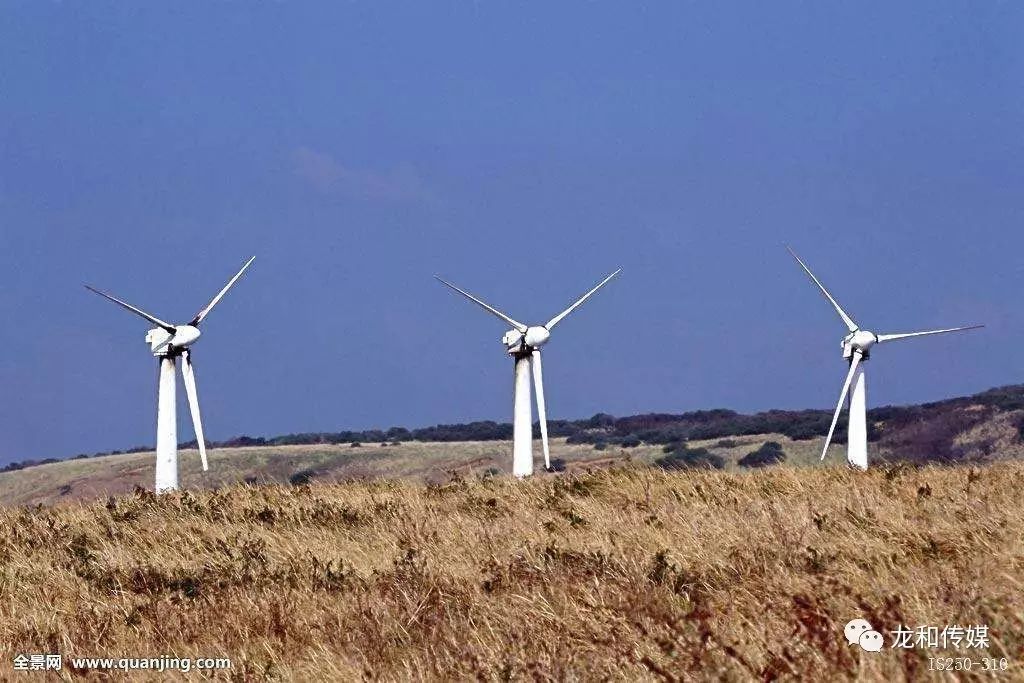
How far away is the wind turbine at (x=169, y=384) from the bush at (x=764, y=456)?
168 ft

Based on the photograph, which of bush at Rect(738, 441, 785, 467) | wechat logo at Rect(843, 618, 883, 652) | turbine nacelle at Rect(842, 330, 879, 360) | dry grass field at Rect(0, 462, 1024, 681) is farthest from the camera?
bush at Rect(738, 441, 785, 467)

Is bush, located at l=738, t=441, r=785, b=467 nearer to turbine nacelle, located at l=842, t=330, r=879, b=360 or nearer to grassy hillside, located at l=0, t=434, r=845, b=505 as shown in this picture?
grassy hillside, located at l=0, t=434, r=845, b=505

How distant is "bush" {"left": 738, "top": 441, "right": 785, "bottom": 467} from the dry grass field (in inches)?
2538

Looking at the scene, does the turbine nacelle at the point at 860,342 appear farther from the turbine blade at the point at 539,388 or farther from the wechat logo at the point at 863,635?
the wechat logo at the point at 863,635

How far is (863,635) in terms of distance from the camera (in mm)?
8586

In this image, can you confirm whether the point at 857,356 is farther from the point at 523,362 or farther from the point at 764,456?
the point at 764,456

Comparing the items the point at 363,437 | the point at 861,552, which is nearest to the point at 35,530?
the point at 861,552

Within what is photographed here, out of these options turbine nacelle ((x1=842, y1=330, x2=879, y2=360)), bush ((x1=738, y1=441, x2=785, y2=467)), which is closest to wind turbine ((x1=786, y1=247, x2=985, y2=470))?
turbine nacelle ((x1=842, y1=330, x2=879, y2=360))

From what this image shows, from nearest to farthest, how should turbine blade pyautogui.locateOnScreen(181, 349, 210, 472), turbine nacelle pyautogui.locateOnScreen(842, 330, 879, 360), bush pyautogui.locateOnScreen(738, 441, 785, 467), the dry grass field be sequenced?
the dry grass field < turbine blade pyautogui.locateOnScreen(181, 349, 210, 472) < turbine nacelle pyautogui.locateOnScreen(842, 330, 879, 360) < bush pyautogui.locateOnScreen(738, 441, 785, 467)

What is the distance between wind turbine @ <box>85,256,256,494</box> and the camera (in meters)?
36.2

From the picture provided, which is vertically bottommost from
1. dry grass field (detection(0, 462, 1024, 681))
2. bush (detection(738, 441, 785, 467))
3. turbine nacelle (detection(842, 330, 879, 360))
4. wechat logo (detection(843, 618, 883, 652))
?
wechat logo (detection(843, 618, 883, 652))

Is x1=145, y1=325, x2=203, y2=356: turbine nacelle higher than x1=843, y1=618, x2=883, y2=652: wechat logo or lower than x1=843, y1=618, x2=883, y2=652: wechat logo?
higher

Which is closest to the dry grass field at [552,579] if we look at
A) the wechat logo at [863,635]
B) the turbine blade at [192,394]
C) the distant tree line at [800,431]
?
the wechat logo at [863,635]

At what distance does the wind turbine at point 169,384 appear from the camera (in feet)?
119
